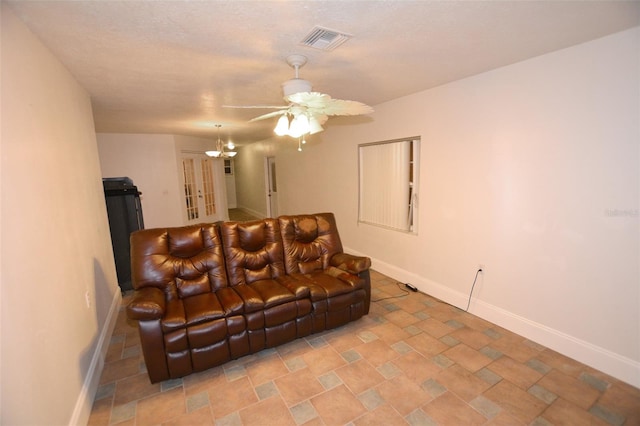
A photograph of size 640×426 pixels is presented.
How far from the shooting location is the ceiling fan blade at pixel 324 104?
5.75ft

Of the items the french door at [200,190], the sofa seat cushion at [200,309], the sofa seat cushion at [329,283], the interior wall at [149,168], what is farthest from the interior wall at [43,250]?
the french door at [200,190]

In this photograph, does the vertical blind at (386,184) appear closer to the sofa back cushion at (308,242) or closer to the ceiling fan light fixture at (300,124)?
the sofa back cushion at (308,242)

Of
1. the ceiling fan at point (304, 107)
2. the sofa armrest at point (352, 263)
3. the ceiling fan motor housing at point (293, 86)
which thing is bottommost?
the sofa armrest at point (352, 263)

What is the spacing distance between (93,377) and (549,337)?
11.9 ft

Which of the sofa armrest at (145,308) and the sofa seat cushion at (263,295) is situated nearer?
the sofa armrest at (145,308)

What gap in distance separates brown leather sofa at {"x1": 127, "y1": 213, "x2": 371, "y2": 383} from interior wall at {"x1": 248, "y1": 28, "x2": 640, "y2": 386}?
119 cm

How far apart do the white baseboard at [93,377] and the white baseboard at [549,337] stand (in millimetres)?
3286

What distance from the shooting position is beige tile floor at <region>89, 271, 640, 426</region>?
72.7 inches

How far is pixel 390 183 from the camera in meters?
3.95

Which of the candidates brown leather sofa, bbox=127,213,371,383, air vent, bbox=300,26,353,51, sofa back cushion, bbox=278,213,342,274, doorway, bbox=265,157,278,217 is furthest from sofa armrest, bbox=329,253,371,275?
doorway, bbox=265,157,278,217

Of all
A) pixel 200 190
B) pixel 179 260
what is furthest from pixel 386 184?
pixel 200 190

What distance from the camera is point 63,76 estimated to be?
226 centimetres

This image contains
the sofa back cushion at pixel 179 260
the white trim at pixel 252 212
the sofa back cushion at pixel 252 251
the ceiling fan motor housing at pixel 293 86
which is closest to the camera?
the ceiling fan motor housing at pixel 293 86

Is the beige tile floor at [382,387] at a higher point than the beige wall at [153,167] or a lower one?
lower
